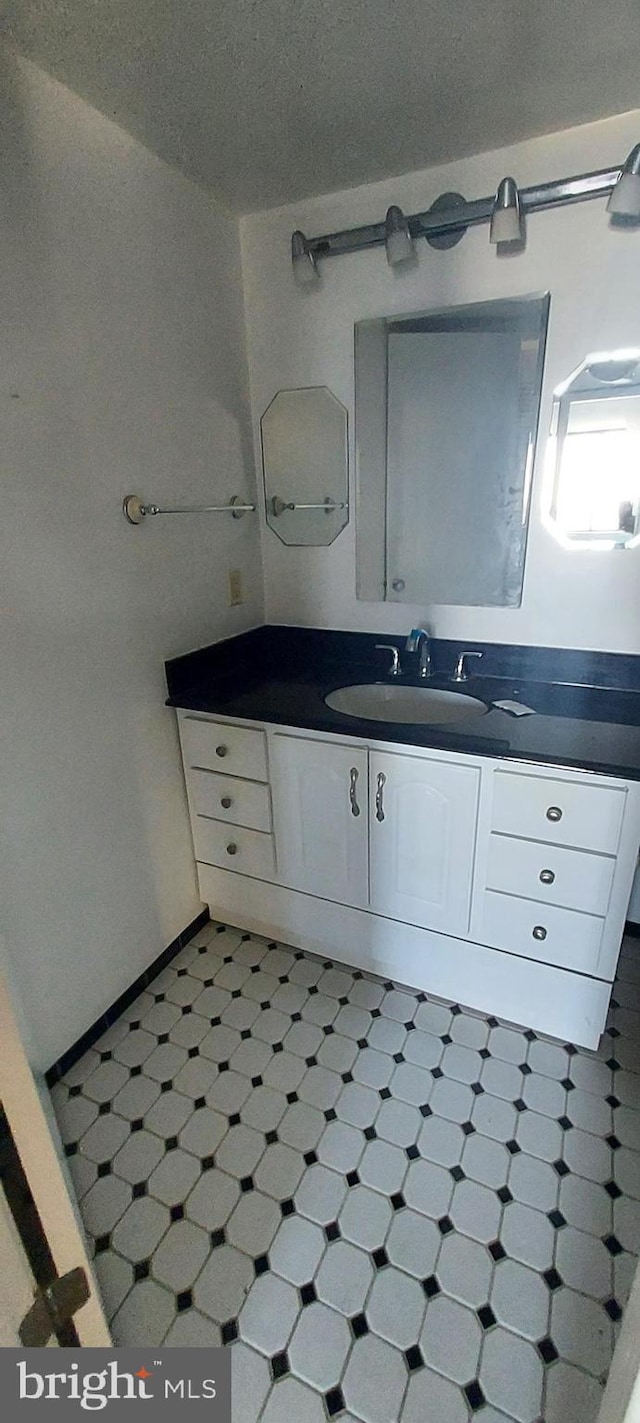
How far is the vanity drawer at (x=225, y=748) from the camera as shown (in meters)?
1.67

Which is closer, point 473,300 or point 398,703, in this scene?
point 473,300

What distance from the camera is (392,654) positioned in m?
1.92

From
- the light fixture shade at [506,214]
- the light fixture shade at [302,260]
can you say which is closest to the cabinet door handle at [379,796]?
the light fixture shade at [506,214]

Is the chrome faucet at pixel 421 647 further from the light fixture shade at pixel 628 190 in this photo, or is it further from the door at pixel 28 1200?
the door at pixel 28 1200

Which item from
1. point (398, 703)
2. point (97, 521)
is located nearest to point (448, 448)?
point (398, 703)

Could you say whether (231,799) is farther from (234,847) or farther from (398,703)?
(398,703)

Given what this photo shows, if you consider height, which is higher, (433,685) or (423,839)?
(433,685)

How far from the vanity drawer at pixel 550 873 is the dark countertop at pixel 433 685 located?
22cm

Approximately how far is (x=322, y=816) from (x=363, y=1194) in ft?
2.67

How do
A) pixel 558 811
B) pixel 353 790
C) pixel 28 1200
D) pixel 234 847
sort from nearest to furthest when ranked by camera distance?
pixel 28 1200 → pixel 558 811 → pixel 353 790 → pixel 234 847

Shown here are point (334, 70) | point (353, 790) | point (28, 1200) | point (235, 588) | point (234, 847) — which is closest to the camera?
point (28, 1200)

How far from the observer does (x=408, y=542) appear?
1.84 metres

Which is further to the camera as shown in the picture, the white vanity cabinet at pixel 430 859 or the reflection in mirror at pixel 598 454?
the reflection in mirror at pixel 598 454

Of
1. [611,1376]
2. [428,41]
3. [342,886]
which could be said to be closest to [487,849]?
[342,886]
